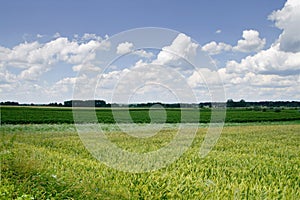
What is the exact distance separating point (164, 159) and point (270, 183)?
362 centimetres

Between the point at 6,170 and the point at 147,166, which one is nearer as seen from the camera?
the point at 6,170

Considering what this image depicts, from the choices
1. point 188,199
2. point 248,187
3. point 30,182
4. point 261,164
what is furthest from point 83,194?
point 261,164

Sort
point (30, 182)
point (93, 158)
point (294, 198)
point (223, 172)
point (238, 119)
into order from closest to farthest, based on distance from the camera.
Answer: point (294, 198) → point (30, 182) → point (223, 172) → point (93, 158) → point (238, 119)

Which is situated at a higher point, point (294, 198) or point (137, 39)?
point (137, 39)

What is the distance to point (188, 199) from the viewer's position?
21.3 feet

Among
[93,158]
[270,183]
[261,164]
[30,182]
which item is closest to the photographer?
[30,182]

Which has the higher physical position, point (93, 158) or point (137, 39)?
point (137, 39)

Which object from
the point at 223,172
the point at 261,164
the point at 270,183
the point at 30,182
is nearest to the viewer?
the point at 30,182

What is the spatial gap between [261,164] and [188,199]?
14.9 ft

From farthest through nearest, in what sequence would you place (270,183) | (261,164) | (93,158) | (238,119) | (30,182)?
(238,119)
(93,158)
(261,164)
(270,183)
(30,182)

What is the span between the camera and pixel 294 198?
21.3 feet

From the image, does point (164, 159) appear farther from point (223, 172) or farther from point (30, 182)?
point (30, 182)

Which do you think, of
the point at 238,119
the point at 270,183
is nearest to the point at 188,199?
the point at 270,183

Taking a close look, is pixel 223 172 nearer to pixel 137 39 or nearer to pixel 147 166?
pixel 147 166
